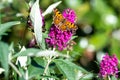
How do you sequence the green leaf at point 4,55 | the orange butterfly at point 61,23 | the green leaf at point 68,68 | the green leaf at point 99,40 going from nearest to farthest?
the green leaf at point 4,55, the green leaf at point 68,68, the orange butterfly at point 61,23, the green leaf at point 99,40

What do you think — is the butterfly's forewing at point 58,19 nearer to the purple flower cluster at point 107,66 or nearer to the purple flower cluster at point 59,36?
the purple flower cluster at point 59,36

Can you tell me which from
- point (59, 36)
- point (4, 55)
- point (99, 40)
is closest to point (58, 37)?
point (59, 36)

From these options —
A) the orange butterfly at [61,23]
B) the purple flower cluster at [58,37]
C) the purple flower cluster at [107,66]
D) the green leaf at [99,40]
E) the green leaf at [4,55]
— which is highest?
the green leaf at [99,40]

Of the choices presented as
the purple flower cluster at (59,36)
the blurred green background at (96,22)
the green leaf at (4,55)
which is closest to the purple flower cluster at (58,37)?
the purple flower cluster at (59,36)

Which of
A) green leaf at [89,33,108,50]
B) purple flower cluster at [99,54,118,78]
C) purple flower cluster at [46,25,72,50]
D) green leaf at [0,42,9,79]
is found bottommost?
green leaf at [0,42,9,79]

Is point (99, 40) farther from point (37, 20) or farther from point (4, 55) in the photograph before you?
point (4, 55)

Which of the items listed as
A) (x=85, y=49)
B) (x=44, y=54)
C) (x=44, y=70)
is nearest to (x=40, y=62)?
(x=44, y=70)

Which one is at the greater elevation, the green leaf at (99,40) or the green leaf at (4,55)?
the green leaf at (99,40)

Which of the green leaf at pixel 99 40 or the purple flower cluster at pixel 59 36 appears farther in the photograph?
the green leaf at pixel 99 40

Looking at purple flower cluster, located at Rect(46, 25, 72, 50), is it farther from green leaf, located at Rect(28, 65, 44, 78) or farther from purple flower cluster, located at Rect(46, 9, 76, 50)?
green leaf, located at Rect(28, 65, 44, 78)

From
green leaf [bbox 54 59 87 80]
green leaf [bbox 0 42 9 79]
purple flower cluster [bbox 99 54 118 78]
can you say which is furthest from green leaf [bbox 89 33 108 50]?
green leaf [bbox 0 42 9 79]

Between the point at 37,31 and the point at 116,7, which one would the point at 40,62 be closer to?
the point at 37,31

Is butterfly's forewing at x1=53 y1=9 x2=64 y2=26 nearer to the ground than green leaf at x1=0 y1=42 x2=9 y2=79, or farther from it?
farther from it
